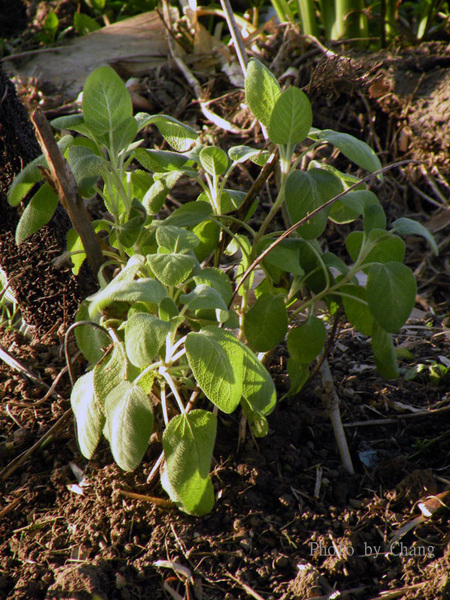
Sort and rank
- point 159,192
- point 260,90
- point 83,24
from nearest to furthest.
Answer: point 260,90
point 159,192
point 83,24

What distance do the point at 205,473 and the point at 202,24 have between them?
107 inches

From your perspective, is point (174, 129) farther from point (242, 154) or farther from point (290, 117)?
point (290, 117)

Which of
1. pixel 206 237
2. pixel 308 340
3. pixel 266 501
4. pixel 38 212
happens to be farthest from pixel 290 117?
pixel 266 501

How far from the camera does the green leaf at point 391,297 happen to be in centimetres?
103

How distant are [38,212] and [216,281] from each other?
406mm

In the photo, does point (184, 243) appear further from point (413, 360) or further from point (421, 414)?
point (413, 360)

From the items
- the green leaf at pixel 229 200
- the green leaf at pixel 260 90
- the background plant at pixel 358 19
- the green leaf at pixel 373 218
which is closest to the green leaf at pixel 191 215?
the green leaf at pixel 229 200

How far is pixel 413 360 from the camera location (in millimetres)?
1646

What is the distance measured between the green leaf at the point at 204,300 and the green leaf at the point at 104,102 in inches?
15.2

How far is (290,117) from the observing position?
101cm

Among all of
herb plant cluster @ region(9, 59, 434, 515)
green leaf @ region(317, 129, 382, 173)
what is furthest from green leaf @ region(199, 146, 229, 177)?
green leaf @ region(317, 129, 382, 173)

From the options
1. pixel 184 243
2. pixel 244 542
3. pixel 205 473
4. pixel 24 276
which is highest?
pixel 184 243

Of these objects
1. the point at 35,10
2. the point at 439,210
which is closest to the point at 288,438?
the point at 439,210

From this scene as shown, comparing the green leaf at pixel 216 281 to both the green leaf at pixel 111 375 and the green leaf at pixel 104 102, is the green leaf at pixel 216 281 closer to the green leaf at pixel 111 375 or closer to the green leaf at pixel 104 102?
the green leaf at pixel 111 375
